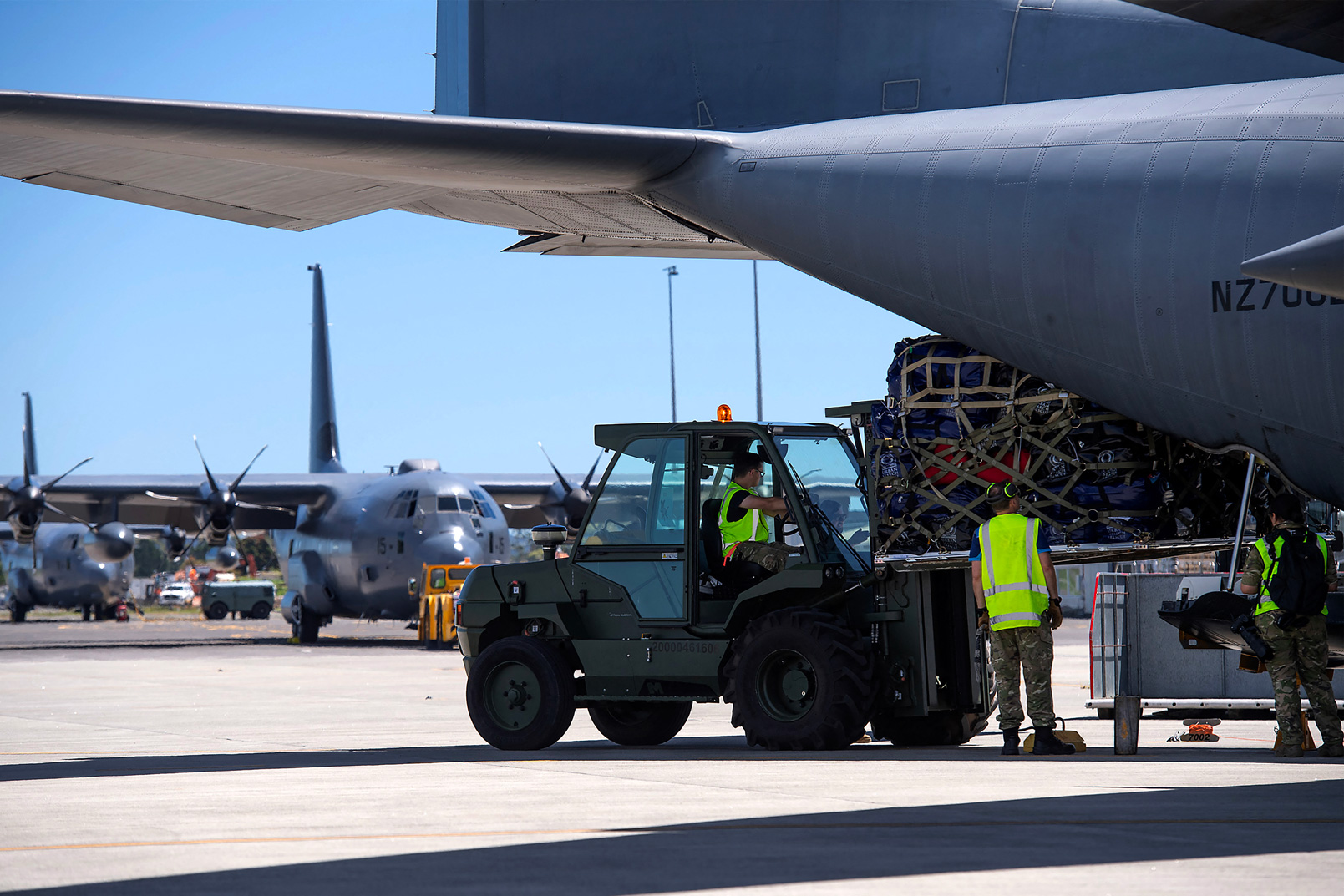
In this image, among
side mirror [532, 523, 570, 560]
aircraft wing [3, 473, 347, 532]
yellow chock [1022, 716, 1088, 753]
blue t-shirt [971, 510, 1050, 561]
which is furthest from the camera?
aircraft wing [3, 473, 347, 532]

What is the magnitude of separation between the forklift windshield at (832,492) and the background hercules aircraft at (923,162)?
1.29 meters

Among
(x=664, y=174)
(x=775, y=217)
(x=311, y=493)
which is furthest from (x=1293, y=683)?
(x=311, y=493)

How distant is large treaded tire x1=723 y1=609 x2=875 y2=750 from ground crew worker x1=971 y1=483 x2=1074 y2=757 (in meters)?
0.93

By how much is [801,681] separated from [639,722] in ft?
6.74

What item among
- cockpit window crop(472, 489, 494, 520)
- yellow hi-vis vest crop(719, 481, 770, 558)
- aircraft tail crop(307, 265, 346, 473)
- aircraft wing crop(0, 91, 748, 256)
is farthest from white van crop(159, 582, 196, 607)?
yellow hi-vis vest crop(719, 481, 770, 558)

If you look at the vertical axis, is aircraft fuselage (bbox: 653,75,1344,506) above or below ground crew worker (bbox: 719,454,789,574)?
above

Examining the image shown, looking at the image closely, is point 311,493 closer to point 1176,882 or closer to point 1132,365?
point 1132,365

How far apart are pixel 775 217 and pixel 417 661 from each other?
58.0 feet

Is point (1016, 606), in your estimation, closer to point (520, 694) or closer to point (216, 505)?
point (520, 694)

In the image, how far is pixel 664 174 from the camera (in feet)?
39.5

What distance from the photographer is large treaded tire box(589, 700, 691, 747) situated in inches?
468

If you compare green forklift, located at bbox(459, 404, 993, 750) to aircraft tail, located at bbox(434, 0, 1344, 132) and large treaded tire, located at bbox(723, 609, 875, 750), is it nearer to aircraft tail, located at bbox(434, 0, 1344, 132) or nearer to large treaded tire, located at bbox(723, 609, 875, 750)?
large treaded tire, located at bbox(723, 609, 875, 750)

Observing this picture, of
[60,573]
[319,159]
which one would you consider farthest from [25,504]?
[319,159]

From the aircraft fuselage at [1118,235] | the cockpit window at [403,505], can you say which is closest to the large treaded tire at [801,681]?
the aircraft fuselage at [1118,235]
